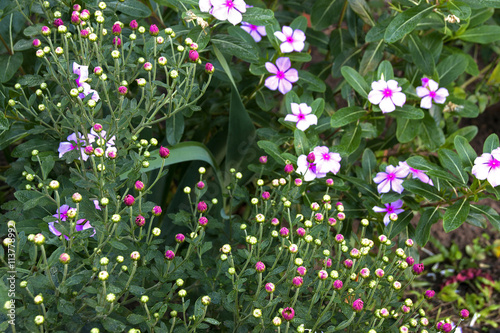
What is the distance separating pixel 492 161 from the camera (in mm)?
1354

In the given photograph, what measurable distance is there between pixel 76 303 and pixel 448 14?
1.40 m

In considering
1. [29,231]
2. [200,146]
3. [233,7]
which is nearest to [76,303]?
[29,231]

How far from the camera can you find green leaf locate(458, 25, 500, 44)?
1868 millimetres

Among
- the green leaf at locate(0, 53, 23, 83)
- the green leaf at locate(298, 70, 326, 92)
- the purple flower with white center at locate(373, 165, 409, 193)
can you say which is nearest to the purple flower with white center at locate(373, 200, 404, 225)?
the purple flower with white center at locate(373, 165, 409, 193)

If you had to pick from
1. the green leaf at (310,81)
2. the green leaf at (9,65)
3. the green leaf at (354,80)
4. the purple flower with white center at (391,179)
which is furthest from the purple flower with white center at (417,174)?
the green leaf at (9,65)

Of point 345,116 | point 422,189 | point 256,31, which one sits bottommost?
point 422,189

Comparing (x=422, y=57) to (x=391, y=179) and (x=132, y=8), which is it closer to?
(x=391, y=179)

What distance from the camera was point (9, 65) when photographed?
5.13 feet

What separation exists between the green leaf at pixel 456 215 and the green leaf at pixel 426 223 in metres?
0.08

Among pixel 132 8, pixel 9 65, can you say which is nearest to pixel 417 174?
pixel 132 8

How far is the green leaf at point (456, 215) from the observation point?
1.36m

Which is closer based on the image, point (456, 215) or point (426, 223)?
point (456, 215)

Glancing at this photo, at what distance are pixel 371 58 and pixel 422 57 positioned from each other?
178mm

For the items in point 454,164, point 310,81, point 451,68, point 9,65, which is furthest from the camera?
point 451,68
